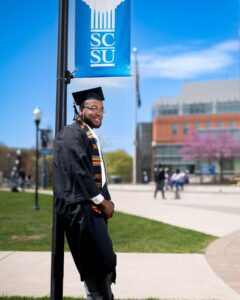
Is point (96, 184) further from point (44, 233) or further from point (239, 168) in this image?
point (239, 168)

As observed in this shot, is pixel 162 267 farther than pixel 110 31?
Yes

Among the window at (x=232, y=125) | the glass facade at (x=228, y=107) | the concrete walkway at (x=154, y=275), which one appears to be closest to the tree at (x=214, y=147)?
the window at (x=232, y=125)

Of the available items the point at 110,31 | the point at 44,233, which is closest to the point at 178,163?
the point at 44,233

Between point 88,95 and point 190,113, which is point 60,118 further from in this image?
point 190,113

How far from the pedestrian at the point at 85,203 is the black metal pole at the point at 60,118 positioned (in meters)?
0.49

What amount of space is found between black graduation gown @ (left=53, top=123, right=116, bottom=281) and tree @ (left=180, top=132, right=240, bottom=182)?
238 feet

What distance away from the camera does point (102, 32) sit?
158 inches

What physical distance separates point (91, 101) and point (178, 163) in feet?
298

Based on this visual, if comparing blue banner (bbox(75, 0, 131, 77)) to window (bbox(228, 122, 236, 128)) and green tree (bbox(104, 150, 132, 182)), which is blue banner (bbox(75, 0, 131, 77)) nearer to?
window (bbox(228, 122, 236, 128))

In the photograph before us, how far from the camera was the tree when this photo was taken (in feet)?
247

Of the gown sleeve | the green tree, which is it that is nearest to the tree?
the green tree

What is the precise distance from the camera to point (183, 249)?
26.4 ft

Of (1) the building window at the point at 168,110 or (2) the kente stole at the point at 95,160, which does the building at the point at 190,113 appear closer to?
(1) the building window at the point at 168,110

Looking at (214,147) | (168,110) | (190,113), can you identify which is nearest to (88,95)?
(214,147)
